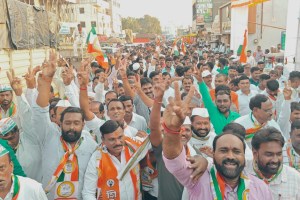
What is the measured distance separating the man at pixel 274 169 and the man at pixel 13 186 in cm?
172

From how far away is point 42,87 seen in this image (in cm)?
390

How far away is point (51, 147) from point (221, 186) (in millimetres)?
1990

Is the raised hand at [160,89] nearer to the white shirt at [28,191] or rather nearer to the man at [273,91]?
the white shirt at [28,191]

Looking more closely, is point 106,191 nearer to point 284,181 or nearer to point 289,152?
point 284,181

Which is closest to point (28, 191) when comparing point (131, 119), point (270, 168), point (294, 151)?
point (270, 168)

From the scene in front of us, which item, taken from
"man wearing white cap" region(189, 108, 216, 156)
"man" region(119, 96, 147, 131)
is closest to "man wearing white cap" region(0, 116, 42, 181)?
"man" region(119, 96, 147, 131)

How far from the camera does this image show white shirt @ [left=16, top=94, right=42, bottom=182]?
12.1ft

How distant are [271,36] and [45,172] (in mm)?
23303

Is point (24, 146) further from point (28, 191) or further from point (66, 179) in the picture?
point (28, 191)

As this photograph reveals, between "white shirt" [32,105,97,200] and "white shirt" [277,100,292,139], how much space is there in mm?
2585

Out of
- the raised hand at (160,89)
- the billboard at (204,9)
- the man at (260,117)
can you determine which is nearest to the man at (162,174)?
the raised hand at (160,89)

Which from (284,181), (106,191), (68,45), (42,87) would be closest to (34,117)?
(42,87)

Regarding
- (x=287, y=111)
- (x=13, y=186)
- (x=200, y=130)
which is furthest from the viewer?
(x=287, y=111)

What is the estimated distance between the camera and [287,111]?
4.72 m
